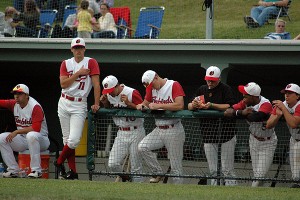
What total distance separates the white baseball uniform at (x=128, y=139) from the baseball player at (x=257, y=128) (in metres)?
1.38

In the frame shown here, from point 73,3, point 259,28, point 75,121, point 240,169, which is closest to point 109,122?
point 75,121

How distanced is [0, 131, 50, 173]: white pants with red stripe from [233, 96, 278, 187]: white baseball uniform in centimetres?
281

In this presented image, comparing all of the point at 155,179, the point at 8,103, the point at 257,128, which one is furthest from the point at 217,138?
the point at 8,103

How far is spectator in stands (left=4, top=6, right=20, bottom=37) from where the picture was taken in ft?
52.3

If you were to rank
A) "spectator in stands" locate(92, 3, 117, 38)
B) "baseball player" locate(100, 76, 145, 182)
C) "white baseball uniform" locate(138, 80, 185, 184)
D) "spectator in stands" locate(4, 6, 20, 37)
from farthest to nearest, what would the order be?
"spectator in stands" locate(4, 6, 20, 37)
"spectator in stands" locate(92, 3, 117, 38)
"baseball player" locate(100, 76, 145, 182)
"white baseball uniform" locate(138, 80, 185, 184)

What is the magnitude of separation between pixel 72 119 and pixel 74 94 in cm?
35

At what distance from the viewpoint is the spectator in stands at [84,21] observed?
15203mm

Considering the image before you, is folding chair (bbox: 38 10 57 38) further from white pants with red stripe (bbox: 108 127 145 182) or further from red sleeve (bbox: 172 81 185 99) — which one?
red sleeve (bbox: 172 81 185 99)

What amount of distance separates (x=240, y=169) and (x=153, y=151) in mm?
1193

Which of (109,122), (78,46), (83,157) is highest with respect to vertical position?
(78,46)

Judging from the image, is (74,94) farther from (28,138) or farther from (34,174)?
(34,174)

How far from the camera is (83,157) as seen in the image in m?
15.3

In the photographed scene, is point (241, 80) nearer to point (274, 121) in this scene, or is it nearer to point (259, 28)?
point (259, 28)

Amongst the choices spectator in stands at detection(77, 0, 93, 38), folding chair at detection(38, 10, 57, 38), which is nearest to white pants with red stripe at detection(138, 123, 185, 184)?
spectator in stands at detection(77, 0, 93, 38)
